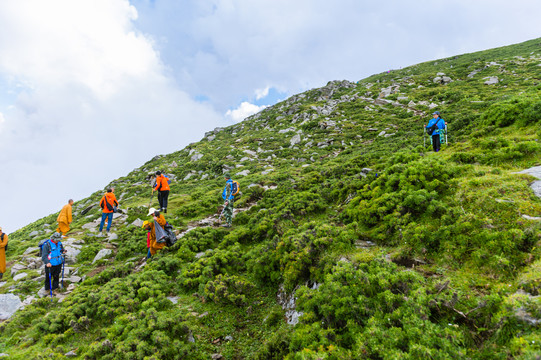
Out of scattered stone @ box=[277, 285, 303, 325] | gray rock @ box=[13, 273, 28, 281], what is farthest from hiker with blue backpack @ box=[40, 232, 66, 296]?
scattered stone @ box=[277, 285, 303, 325]

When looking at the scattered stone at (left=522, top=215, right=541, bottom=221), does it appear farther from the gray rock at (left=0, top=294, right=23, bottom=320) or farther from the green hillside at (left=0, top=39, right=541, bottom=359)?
the gray rock at (left=0, top=294, right=23, bottom=320)

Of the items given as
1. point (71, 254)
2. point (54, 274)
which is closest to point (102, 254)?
point (71, 254)

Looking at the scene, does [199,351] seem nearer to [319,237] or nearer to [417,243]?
[319,237]

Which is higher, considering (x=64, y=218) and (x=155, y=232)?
(x=64, y=218)

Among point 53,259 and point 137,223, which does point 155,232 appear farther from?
point 137,223

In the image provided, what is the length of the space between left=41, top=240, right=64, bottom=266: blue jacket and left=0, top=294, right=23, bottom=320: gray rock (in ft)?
4.77

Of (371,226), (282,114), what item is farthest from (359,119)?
(371,226)

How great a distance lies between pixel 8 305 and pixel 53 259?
188cm

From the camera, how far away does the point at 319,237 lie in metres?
7.51

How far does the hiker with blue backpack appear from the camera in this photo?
32.4ft

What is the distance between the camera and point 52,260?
9.94 metres

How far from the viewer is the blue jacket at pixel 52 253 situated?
32.5 feet

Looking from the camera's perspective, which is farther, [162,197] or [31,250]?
[162,197]

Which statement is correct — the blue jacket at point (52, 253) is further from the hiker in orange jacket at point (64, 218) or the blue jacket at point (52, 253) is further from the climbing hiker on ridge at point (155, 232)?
the hiker in orange jacket at point (64, 218)
